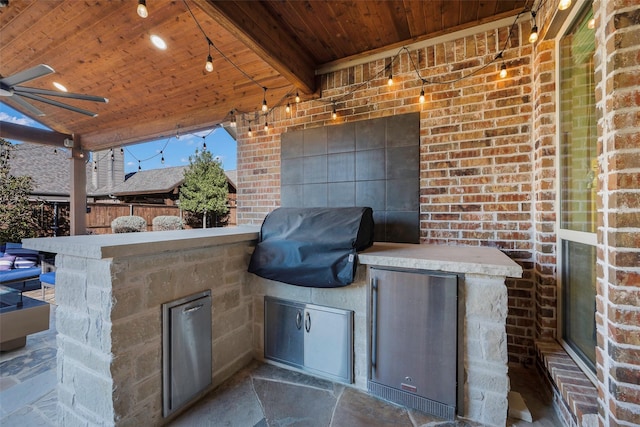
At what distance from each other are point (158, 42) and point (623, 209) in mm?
3746

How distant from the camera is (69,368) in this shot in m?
1.58

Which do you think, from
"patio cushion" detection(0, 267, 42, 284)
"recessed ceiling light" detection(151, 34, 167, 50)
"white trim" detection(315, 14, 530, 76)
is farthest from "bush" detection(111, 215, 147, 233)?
"white trim" detection(315, 14, 530, 76)

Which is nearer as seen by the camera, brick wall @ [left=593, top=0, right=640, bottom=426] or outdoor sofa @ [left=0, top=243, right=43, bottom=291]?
brick wall @ [left=593, top=0, right=640, bottom=426]

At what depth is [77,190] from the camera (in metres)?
5.46

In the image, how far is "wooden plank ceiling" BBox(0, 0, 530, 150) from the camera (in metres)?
Result: 2.21

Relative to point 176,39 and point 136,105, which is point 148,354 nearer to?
point 176,39

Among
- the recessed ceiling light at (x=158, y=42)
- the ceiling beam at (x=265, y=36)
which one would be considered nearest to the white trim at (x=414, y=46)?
the ceiling beam at (x=265, y=36)

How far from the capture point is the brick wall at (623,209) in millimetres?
1092

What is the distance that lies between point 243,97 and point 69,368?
316 centimetres

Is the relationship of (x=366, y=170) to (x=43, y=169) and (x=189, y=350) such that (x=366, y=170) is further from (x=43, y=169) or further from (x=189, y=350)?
(x=43, y=169)

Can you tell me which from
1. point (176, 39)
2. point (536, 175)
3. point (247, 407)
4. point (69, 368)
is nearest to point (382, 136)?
point (536, 175)

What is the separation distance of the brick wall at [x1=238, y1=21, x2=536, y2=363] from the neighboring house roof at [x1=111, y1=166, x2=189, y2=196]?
375 inches

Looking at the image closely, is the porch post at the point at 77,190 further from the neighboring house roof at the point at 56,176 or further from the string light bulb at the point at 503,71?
the string light bulb at the point at 503,71

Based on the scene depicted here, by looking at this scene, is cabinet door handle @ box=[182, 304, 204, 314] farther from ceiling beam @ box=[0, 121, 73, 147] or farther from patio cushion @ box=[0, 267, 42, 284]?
ceiling beam @ box=[0, 121, 73, 147]
